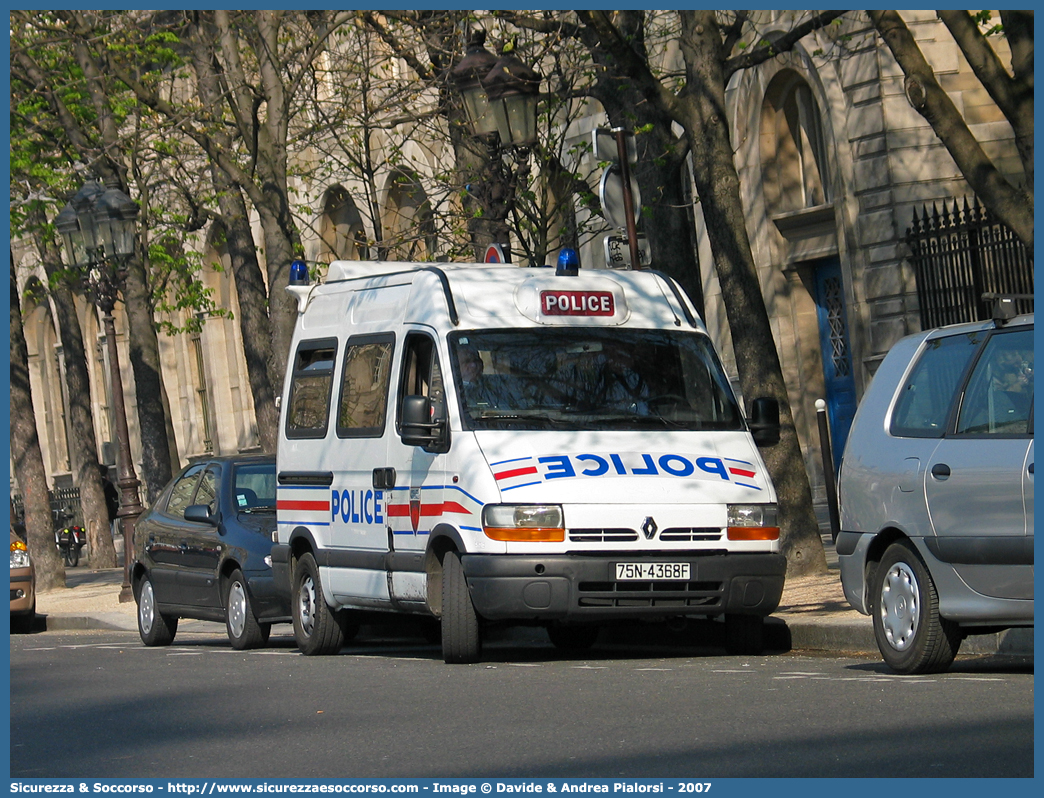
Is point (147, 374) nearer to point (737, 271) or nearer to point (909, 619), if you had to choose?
point (737, 271)

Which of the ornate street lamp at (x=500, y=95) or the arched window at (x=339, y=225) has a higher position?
the arched window at (x=339, y=225)

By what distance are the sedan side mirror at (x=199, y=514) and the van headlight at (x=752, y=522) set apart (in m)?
5.53

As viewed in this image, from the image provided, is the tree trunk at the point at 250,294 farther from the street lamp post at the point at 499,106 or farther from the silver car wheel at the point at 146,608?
the street lamp post at the point at 499,106

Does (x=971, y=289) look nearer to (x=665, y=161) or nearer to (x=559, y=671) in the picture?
(x=665, y=161)

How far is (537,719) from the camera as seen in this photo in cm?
856

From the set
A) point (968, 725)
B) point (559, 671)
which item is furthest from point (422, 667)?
point (968, 725)

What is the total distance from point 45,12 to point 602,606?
15.2 meters

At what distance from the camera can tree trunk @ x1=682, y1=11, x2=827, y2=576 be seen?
15695mm

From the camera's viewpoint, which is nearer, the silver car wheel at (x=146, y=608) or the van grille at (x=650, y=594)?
the van grille at (x=650, y=594)

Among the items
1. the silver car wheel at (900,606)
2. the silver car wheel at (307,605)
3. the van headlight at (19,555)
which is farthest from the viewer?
the van headlight at (19,555)

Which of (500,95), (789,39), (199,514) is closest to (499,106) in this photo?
(500,95)

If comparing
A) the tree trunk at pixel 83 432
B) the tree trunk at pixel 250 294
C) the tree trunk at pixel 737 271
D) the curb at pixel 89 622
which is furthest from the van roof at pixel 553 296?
the tree trunk at pixel 83 432

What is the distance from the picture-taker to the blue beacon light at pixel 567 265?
12703 millimetres

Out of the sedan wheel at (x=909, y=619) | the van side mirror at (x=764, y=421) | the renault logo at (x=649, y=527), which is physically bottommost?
the sedan wheel at (x=909, y=619)
